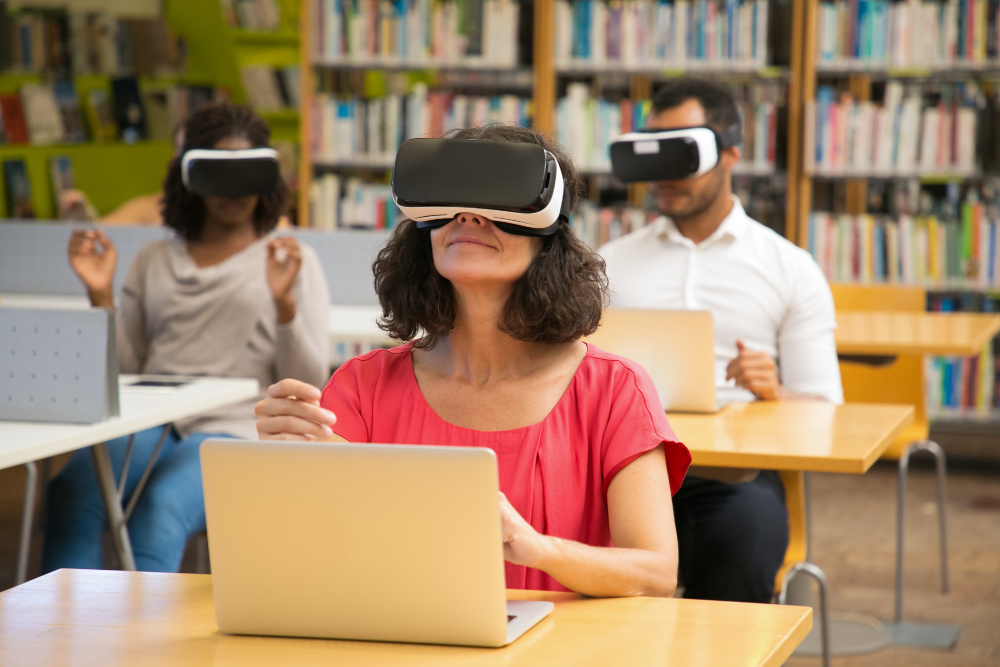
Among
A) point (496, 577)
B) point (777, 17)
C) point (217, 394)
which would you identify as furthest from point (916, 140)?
point (496, 577)

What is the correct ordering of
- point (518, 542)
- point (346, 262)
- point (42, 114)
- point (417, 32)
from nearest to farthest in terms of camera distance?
point (518, 542), point (346, 262), point (417, 32), point (42, 114)

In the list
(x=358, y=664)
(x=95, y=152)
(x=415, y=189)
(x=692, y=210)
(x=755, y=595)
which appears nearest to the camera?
(x=358, y=664)

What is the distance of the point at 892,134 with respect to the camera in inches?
189

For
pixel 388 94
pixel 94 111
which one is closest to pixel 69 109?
pixel 94 111

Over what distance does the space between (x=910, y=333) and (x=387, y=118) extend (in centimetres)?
262

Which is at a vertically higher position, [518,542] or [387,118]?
[387,118]

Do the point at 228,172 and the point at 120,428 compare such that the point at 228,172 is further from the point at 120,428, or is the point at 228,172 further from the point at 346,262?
the point at 346,262

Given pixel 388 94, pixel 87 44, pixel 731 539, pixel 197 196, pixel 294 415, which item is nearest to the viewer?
pixel 294 415

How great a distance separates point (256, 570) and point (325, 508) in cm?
10

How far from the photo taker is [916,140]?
15.7 ft

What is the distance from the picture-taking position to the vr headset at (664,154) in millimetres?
2611

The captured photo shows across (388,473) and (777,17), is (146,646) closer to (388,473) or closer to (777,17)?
(388,473)

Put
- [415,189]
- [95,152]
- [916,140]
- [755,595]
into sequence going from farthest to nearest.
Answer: [95,152], [916,140], [755,595], [415,189]

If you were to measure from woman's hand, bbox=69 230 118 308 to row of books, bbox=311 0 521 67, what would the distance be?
2.55 metres
